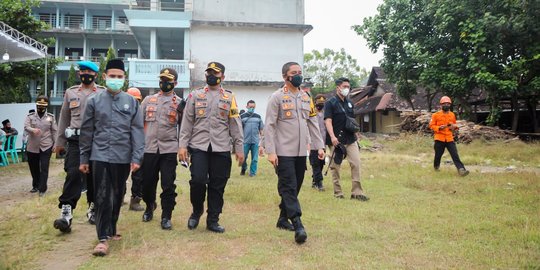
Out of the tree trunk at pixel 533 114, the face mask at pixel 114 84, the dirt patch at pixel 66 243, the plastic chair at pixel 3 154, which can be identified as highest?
the tree trunk at pixel 533 114

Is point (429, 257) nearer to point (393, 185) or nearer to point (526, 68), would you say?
point (393, 185)

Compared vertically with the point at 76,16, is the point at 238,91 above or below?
below

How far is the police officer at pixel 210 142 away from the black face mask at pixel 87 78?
1261 millimetres

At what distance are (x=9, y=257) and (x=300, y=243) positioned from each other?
2805mm

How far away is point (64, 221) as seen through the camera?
513 centimetres

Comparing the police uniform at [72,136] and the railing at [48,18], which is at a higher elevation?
the railing at [48,18]

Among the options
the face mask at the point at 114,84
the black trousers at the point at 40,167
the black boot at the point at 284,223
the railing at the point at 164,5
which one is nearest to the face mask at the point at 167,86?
the face mask at the point at 114,84

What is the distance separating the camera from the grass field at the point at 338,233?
161 inches

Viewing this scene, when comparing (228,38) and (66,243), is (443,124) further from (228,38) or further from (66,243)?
(228,38)

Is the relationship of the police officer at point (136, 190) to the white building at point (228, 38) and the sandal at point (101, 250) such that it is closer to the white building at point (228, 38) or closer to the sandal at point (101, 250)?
the sandal at point (101, 250)

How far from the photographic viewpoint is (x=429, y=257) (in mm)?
4164

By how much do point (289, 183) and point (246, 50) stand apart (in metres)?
20.5

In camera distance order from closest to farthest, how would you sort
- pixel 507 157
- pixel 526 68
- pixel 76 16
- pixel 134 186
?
pixel 134 186, pixel 507 157, pixel 526 68, pixel 76 16

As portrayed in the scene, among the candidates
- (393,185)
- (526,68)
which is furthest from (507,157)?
(393,185)
